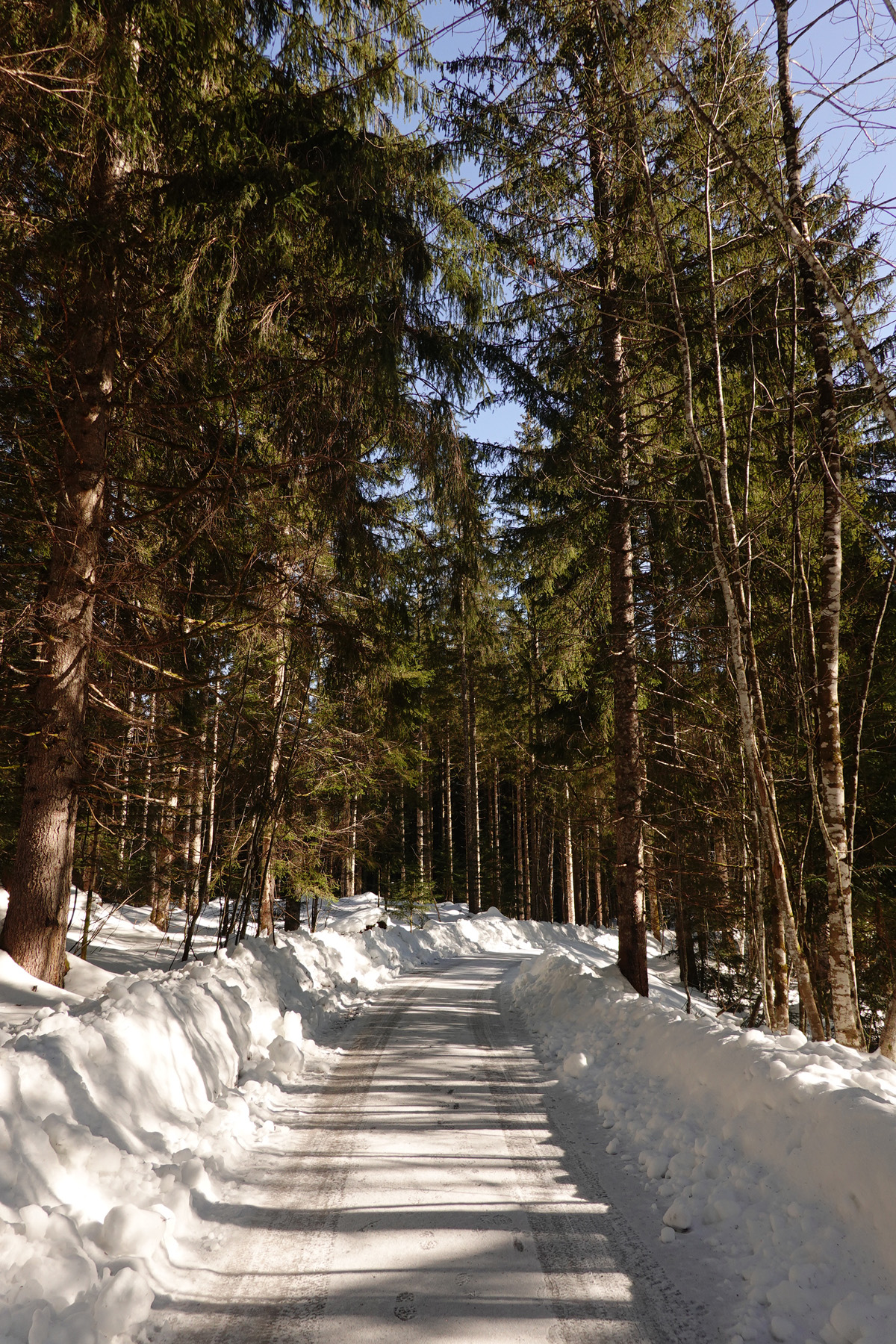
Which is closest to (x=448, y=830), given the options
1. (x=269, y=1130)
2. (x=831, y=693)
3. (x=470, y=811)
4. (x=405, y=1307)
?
(x=470, y=811)

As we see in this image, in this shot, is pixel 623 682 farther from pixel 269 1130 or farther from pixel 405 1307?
pixel 405 1307

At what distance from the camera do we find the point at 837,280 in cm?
674

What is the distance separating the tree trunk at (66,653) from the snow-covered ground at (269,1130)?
576mm

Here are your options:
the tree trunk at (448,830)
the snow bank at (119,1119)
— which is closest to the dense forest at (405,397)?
the snow bank at (119,1119)

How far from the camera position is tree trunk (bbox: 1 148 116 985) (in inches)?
249

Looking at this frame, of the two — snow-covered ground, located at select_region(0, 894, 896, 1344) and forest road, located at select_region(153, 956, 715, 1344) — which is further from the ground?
snow-covered ground, located at select_region(0, 894, 896, 1344)

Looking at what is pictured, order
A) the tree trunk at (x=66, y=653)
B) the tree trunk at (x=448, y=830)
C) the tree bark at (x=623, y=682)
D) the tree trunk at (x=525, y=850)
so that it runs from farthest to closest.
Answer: the tree trunk at (x=525, y=850)
the tree trunk at (x=448, y=830)
the tree bark at (x=623, y=682)
the tree trunk at (x=66, y=653)

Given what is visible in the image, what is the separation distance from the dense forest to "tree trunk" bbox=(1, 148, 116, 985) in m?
0.04

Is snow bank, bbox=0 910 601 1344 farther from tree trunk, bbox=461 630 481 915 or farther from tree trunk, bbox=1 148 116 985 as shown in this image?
tree trunk, bbox=461 630 481 915

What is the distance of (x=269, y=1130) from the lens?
4.95 metres

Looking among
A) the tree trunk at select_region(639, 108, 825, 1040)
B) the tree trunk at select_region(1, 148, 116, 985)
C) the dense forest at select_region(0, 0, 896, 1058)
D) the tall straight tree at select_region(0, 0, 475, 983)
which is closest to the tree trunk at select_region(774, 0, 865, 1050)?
the dense forest at select_region(0, 0, 896, 1058)

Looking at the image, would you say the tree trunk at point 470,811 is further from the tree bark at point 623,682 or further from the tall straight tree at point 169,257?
the tall straight tree at point 169,257

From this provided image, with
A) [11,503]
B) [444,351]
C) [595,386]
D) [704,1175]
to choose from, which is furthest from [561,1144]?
[595,386]

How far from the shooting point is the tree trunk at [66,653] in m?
6.31
